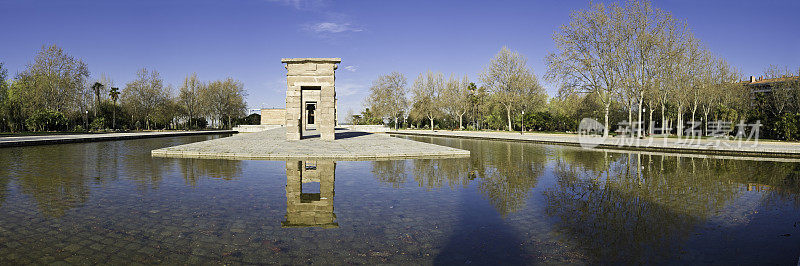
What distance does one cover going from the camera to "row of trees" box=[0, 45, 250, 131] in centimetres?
3925

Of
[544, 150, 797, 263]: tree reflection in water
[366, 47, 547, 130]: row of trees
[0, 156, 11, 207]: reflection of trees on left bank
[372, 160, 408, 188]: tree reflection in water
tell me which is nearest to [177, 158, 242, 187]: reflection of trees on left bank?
[0, 156, 11, 207]: reflection of trees on left bank

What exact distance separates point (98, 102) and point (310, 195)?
61302 millimetres

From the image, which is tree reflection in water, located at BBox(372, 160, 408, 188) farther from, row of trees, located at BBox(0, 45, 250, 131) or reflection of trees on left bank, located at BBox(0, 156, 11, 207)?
row of trees, located at BBox(0, 45, 250, 131)

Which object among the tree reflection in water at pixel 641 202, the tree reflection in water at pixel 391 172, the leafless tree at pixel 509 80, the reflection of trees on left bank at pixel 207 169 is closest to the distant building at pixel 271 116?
the leafless tree at pixel 509 80

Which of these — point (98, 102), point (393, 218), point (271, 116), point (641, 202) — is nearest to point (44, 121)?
point (98, 102)

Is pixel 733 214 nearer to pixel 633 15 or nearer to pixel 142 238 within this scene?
pixel 142 238

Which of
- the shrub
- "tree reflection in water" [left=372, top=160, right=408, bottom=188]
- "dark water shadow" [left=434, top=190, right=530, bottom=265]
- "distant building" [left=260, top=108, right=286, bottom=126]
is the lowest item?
"dark water shadow" [left=434, top=190, right=530, bottom=265]

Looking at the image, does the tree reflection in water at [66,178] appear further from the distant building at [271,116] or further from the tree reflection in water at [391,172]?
the distant building at [271,116]

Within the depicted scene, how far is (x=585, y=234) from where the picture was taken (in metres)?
4.46

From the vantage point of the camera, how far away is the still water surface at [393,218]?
3811 millimetres

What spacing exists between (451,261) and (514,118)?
55163 millimetres

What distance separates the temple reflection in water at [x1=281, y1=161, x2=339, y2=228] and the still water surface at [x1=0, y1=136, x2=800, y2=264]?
39 millimetres

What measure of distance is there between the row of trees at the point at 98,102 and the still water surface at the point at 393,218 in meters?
43.1

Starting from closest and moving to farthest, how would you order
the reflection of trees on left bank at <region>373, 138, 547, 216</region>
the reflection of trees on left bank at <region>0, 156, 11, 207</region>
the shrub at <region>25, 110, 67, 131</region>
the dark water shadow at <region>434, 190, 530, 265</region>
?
the dark water shadow at <region>434, 190, 530, 265</region> < the reflection of trees on left bank at <region>0, 156, 11, 207</region> < the reflection of trees on left bank at <region>373, 138, 547, 216</region> < the shrub at <region>25, 110, 67, 131</region>
